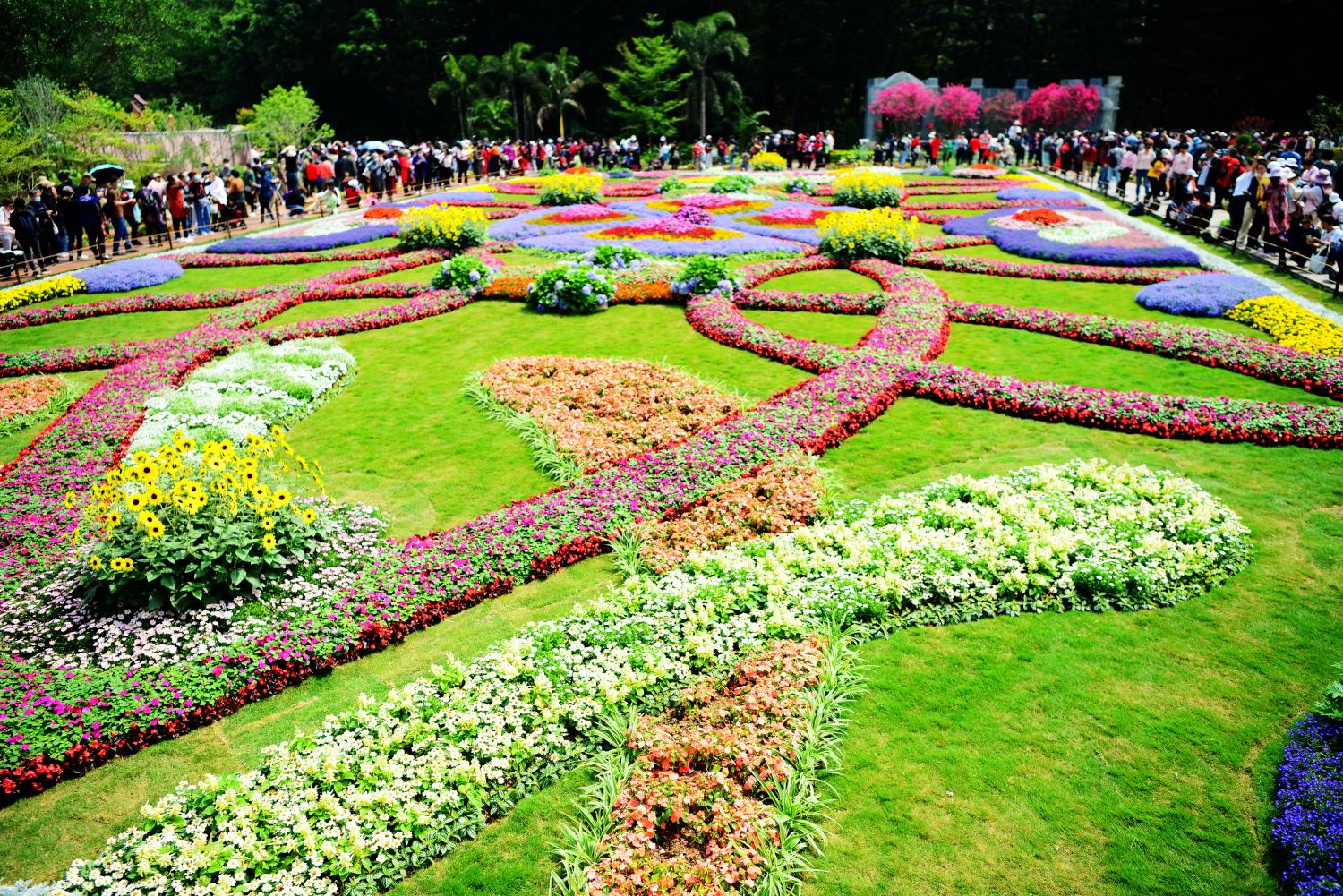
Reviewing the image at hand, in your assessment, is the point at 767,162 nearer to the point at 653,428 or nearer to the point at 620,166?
the point at 620,166

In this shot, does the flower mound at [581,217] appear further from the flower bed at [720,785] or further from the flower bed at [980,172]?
the flower bed at [720,785]

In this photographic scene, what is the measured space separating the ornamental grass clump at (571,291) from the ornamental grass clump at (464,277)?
5.16ft

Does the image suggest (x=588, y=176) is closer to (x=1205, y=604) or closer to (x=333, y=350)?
(x=333, y=350)

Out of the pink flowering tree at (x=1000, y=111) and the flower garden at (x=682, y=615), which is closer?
the flower garden at (x=682, y=615)

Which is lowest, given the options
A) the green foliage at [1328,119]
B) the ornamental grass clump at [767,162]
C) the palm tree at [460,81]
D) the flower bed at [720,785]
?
the flower bed at [720,785]

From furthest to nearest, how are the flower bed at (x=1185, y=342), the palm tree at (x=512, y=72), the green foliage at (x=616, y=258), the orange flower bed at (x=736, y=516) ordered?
the palm tree at (x=512, y=72), the green foliage at (x=616, y=258), the flower bed at (x=1185, y=342), the orange flower bed at (x=736, y=516)

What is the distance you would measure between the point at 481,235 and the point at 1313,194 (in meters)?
17.9

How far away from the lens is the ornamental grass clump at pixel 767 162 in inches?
1635

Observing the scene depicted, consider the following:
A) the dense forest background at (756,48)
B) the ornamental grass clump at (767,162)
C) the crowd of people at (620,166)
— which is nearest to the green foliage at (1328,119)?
the crowd of people at (620,166)

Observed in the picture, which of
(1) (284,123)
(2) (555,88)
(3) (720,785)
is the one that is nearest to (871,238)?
(3) (720,785)

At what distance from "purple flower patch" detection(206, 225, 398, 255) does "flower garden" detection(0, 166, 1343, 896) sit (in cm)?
905

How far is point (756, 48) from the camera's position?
5547 cm

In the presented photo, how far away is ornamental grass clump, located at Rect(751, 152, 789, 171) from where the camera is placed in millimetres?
41531

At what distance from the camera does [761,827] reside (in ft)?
16.0
